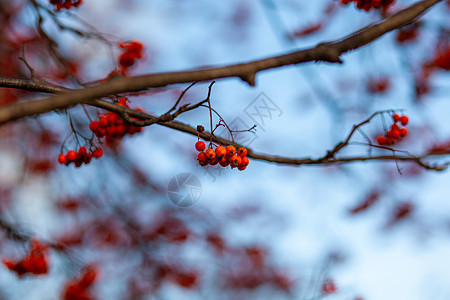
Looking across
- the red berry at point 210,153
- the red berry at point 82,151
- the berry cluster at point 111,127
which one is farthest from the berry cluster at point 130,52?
the red berry at point 210,153

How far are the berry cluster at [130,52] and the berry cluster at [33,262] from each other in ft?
6.31

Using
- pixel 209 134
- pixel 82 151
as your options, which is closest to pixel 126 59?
pixel 82 151

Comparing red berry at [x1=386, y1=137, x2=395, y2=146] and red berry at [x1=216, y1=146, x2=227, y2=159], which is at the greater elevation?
red berry at [x1=386, y1=137, x2=395, y2=146]

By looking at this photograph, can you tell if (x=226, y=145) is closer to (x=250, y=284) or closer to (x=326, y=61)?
(x=326, y=61)

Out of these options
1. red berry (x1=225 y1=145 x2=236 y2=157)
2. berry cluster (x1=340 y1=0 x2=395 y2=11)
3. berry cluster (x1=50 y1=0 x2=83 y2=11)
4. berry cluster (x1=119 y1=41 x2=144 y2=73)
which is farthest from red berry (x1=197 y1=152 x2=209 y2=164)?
berry cluster (x1=119 y1=41 x2=144 y2=73)

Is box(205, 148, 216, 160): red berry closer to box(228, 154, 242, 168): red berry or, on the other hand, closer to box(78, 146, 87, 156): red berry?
box(228, 154, 242, 168): red berry

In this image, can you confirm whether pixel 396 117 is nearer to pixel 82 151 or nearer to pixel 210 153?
pixel 210 153

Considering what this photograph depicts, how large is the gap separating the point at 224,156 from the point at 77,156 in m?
1.11

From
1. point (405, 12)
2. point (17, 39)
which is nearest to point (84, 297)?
point (405, 12)

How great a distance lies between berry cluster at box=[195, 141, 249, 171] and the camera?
201 centimetres

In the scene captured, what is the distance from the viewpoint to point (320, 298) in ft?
11.6

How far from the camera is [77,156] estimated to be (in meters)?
2.54

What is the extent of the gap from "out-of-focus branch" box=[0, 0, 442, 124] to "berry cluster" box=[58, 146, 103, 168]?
1.40 meters

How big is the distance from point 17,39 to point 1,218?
446 cm
